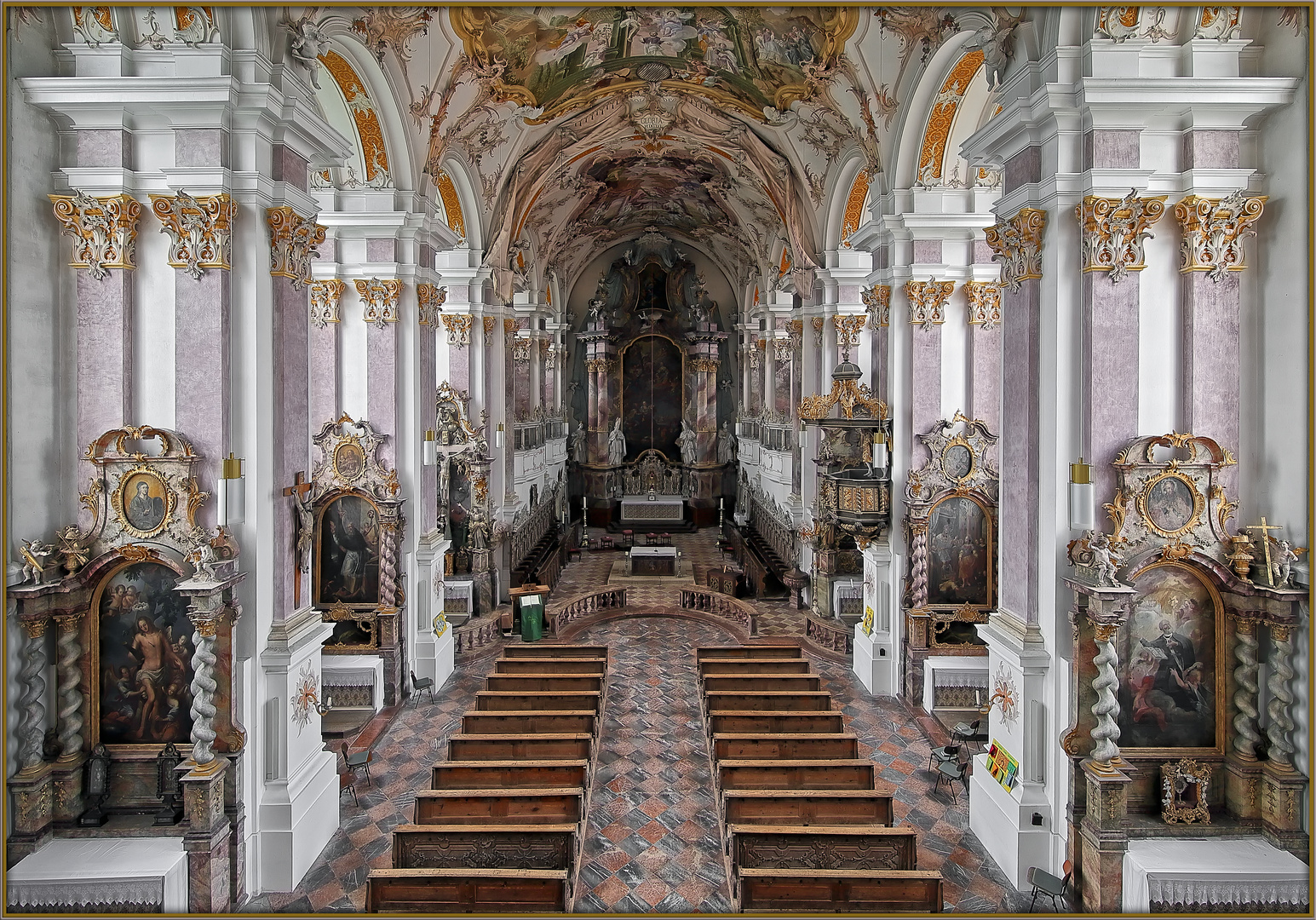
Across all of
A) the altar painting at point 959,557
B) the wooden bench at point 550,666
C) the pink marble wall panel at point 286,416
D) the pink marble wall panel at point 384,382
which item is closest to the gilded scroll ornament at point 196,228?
the pink marble wall panel at point 286,416

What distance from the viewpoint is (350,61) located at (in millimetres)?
10203

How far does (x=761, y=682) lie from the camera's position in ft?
35.6

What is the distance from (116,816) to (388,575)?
4.69 metres

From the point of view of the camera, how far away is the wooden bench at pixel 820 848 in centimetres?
679

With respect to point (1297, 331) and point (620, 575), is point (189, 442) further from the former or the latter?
point (620, 575)

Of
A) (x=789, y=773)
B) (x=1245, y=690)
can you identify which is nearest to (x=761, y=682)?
(x=789, y=773)

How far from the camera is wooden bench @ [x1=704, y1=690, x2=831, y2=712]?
10039 mm

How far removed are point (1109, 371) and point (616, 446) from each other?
962 inches

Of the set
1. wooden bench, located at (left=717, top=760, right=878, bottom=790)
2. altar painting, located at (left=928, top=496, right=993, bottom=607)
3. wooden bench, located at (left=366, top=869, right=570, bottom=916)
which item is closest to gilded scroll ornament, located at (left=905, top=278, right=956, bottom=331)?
altar painting, located at (left=928, top=496, right=993, bottom=607)

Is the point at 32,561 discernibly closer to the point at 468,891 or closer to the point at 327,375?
the point at 468,891

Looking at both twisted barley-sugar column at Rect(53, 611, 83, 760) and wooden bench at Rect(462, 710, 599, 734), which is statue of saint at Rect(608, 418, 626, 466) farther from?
twisted barley-sugar column at Rect(53, 611, 83, 760)

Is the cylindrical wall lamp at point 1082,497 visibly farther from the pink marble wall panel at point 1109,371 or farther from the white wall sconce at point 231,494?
the white wall sconce at point 231,494

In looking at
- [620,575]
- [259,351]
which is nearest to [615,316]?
[620,575]

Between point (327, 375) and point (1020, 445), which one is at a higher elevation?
point (327, 375)
